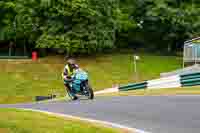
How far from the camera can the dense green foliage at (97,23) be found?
48719mm

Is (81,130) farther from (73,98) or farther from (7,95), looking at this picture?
(7,95)

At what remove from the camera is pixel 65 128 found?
10039 millimetres

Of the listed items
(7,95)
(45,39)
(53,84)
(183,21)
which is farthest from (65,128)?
(183,21)

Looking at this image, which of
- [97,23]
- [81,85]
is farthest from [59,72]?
[81,85]

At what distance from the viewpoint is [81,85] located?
68.8 ft

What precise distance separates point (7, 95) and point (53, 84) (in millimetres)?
4694

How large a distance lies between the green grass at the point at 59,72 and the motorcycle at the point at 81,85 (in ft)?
48.3

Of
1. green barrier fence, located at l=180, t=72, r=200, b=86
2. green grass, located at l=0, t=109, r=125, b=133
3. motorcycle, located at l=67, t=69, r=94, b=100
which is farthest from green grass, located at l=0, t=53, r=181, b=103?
green grass, located at l=0, t=109, r=125, b=133

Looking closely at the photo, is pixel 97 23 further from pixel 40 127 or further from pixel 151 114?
pixel 40 127

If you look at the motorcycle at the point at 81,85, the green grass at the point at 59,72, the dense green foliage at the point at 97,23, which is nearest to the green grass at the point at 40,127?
the motorcycle at the point at 81,85

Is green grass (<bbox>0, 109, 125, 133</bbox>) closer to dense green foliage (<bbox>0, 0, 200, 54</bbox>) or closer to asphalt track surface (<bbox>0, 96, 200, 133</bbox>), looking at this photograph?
asphalt track surface (<bbox>0, 96, 200, 133</bbox>)

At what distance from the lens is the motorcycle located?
20.8m

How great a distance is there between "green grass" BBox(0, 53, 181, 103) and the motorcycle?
14.7m

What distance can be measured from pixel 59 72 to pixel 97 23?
7536mm
